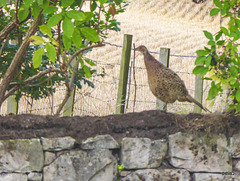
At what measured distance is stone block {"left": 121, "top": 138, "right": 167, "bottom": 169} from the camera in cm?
371

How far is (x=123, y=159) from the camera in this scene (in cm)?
370

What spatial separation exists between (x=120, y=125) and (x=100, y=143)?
0.39 meters

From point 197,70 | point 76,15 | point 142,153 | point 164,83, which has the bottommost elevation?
point 142,153

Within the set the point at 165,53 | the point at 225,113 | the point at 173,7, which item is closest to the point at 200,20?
the point at 173,7

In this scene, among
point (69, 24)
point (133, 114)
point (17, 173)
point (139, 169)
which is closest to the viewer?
point (69, 24)

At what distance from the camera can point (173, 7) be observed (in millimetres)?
24859

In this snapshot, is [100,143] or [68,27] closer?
[68,27]

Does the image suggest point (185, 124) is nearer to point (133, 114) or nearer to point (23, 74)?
point (133, 114)

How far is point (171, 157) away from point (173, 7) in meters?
22.1

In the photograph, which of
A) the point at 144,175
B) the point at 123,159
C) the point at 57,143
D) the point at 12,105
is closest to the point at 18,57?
the point at 57,143

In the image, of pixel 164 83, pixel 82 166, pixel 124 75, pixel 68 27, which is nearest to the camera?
pixel 68 27

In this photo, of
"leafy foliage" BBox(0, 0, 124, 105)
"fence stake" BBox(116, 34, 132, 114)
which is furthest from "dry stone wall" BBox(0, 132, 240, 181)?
"fence stake" BBox(116, 34, 132, 114)

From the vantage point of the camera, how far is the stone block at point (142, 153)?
3.71 metres

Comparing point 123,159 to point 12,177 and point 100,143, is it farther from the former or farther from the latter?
point 12,177
